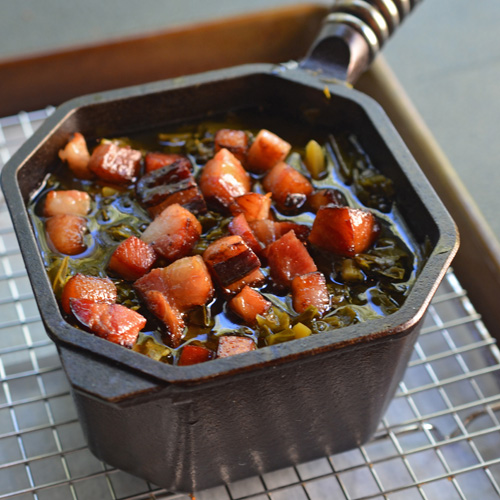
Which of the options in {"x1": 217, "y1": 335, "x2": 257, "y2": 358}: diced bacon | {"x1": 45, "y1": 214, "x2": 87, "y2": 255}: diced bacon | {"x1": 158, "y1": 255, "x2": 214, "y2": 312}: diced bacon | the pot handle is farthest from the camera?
the pot handle

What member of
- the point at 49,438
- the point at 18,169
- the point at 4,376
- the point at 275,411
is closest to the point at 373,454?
the point at 275,411

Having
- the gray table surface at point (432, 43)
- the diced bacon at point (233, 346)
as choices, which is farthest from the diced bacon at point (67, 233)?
the gray table surface at point (432, 43)

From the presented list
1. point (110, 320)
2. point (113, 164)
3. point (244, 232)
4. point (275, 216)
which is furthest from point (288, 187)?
point (110, 320)

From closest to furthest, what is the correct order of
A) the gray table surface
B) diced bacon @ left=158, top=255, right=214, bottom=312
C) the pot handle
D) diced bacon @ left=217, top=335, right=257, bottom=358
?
diced bacon @ left=217, top=335, right=257, bottom=358 → diced bacon @ left=158, top=255, right=214, bottom=312 → the pot handle → the gray table surface

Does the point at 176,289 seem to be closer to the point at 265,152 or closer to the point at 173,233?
the point at 173,233

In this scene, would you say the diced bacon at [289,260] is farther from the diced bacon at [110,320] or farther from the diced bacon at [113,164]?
the diced bacon at [113,164]

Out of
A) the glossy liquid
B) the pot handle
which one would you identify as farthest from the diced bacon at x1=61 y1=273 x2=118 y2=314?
the pot handle

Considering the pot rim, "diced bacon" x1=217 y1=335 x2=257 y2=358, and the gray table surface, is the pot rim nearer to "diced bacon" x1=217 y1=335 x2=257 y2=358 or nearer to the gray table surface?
"diced bacon" x1=217 y1=335 x2=257 y2=358
